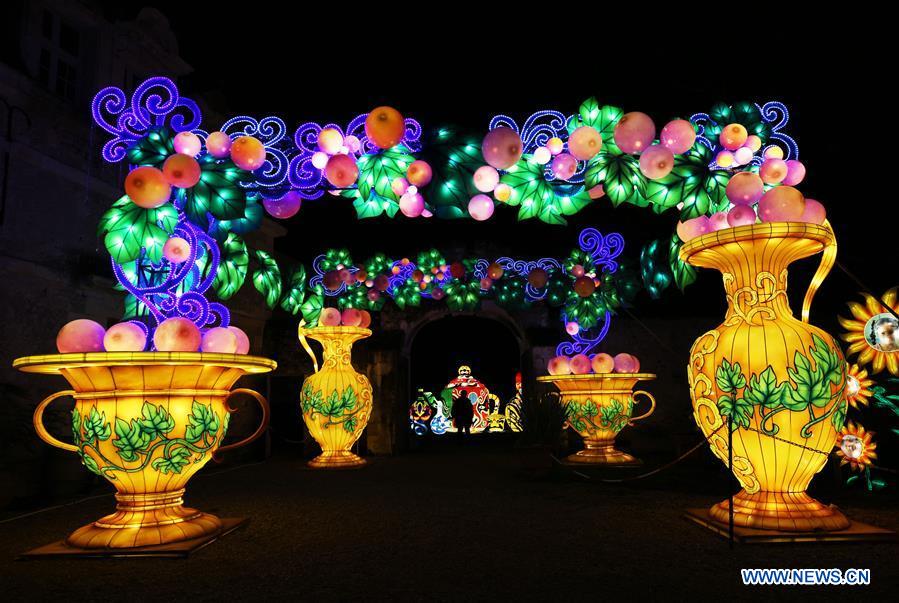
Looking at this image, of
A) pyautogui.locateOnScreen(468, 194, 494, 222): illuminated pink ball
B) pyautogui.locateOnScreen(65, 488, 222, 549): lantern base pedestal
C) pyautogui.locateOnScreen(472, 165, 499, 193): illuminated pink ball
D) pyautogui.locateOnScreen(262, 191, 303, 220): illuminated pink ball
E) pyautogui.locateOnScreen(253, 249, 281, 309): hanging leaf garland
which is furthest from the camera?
pyautogui.locateOnScreen(253, 249, 281, 309): hanging leaf garland

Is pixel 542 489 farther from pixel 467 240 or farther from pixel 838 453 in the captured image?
pixel 467 240

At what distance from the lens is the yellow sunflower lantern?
4.19 metres

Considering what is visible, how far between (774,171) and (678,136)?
631 millimetres

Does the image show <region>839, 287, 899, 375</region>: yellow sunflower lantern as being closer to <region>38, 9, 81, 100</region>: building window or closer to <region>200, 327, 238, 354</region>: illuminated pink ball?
<region>200, 327, 238, 354</region>: illuminated pink ball

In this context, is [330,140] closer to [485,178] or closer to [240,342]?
[485,178]

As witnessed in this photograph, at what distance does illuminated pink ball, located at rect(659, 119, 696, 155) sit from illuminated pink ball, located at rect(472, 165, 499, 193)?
902mm

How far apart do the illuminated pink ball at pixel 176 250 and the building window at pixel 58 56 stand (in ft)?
13.7

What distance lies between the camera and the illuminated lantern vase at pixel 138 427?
2855 millimetres

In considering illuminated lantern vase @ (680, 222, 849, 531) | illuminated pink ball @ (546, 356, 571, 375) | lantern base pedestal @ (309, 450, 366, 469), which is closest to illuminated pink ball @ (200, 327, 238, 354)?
illuminated lantern vase @ (680, 222, 849, 531)

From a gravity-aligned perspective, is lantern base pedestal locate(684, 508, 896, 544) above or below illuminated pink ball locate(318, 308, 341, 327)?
below

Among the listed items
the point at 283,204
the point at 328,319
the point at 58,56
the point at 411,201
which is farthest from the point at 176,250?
the point at 58,56

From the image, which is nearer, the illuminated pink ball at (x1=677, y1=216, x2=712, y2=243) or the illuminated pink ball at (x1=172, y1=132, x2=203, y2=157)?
the illuminated pink ball at (x1=172, y1=132, x2=203, y2=157)

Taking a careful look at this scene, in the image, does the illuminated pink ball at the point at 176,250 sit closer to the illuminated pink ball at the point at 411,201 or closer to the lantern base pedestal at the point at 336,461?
the illuminated pink ball at the point at 411,201

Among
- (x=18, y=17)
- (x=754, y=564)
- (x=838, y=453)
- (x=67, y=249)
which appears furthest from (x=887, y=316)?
(x=18, y=17)
